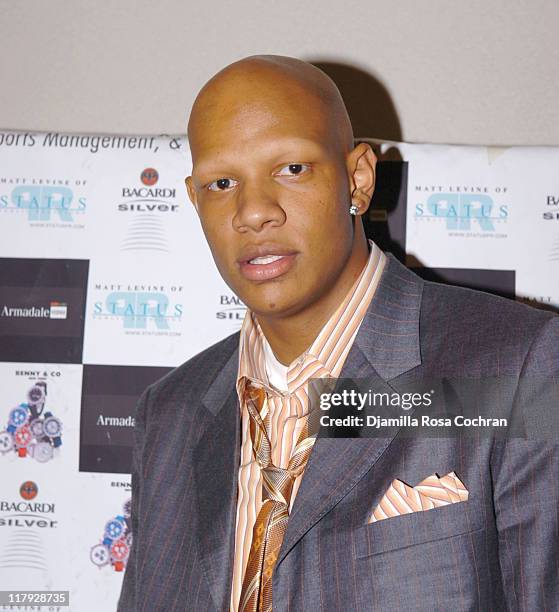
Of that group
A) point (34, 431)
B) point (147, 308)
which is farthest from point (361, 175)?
point (34, 431)

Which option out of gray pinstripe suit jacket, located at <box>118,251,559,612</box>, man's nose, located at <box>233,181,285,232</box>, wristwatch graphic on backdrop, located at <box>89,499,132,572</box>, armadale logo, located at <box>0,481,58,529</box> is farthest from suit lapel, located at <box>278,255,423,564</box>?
armadale logo, located at <box>0,481,58,529</box>

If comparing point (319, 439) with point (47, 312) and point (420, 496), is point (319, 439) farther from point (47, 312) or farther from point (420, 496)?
point (47, 312)

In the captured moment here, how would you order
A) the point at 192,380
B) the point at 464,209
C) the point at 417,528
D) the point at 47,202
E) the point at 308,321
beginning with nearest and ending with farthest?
the point at 417,528 → the point at 308,321 → the point at 192,380 → the point at 464,209 → the point at 47,202

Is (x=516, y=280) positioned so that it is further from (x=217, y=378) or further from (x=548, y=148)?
(x=217, y=378)

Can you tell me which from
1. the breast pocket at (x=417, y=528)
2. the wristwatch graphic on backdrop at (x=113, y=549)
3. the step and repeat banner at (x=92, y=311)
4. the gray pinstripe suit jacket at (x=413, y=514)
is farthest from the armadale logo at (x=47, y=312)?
the breast pocket at (x=417, y=528)

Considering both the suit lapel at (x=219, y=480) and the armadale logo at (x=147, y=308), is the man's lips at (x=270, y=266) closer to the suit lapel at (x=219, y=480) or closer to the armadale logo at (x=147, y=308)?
the suit lapel at (x=219, y=480)

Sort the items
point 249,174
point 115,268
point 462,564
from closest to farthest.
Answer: point 462,564
point 249,174
point 115,268

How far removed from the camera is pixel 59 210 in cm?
191

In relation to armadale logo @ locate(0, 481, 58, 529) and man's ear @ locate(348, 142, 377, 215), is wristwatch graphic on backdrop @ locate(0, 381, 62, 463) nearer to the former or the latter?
armadale logo @ locate(0, 481, 58, 529)

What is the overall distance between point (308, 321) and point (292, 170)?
0.82 feet

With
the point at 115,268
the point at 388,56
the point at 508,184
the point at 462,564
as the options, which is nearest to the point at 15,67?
the point at 115,268

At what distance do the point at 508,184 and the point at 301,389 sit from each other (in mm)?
815

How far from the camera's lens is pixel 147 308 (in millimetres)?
1891

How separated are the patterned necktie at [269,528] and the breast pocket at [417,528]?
141 millimetres
